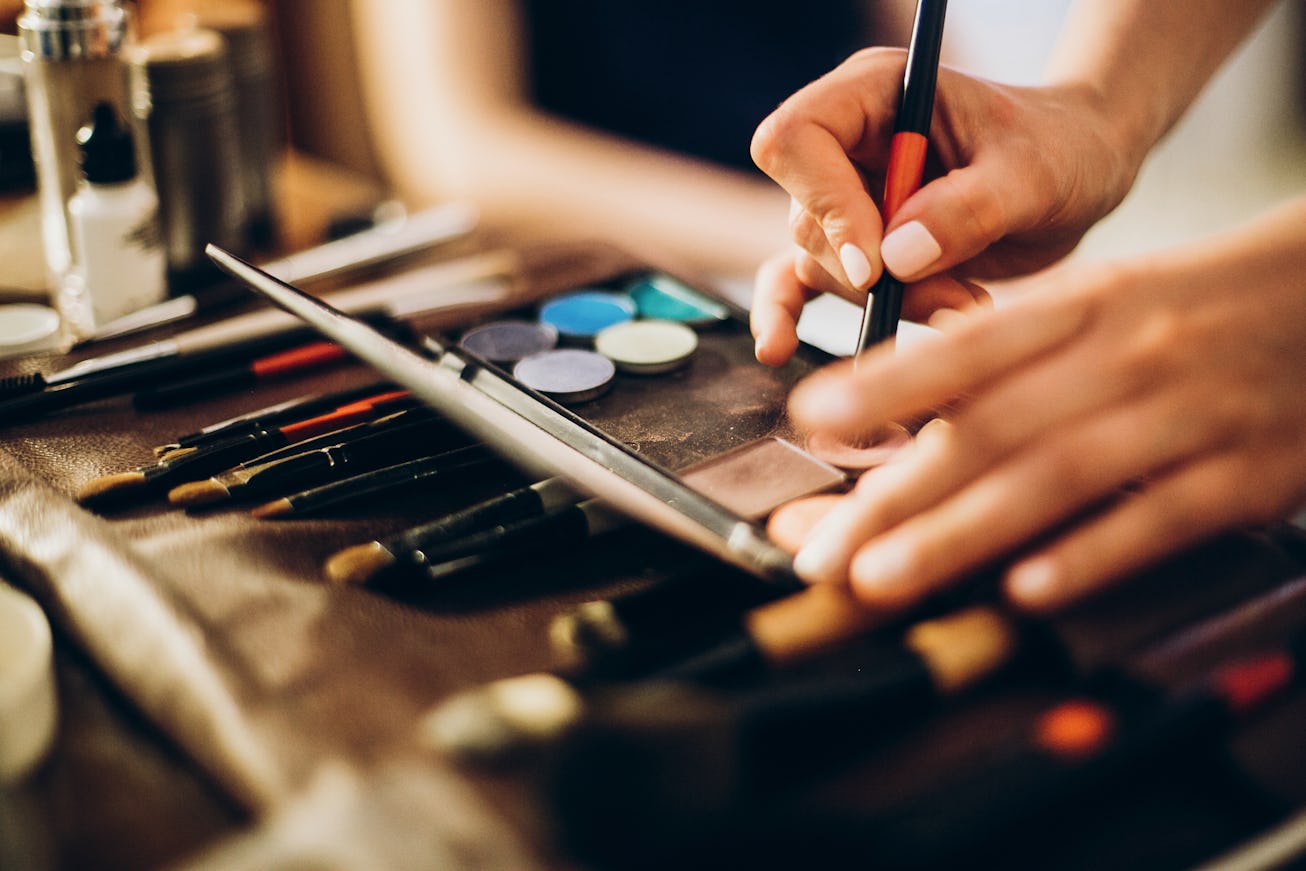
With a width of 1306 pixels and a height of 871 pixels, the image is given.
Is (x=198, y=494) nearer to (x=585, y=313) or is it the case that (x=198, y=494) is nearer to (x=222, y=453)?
(x=222, y=453)

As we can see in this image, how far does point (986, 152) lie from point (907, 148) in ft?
0.16

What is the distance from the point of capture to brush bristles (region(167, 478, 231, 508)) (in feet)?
1.41

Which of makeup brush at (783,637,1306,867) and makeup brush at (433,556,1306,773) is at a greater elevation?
makeup brush at (433,556,1306,773)

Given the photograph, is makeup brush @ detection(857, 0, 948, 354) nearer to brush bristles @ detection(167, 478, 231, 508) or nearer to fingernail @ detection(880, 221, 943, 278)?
fingernail @ detection(880, 221, 943, 278)

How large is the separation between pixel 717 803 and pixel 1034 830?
0.09 m

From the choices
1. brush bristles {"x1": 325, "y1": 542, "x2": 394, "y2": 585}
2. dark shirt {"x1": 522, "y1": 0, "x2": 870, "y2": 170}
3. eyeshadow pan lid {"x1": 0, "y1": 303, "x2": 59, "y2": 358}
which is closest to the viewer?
brush bristles {"x1": 325, "y1": 542, "x2": 394, "y2": 585}

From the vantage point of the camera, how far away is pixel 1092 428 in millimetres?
327

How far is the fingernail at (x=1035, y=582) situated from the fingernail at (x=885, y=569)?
0.03m

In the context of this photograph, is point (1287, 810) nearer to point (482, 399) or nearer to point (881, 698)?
point (881, 698)

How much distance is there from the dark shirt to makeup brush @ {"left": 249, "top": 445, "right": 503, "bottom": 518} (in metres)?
0.97

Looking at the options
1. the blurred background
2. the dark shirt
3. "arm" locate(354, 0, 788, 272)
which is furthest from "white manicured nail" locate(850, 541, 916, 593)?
"arm" locate(354, 0, 788, 272)

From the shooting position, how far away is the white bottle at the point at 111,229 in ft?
1.94

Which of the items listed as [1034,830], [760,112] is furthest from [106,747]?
[760,112]

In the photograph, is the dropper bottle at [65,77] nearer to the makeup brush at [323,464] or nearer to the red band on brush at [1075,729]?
the makeup brush at [323,464]
